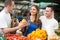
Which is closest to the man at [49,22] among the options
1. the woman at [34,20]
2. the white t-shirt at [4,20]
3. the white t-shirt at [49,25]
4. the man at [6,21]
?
the white t-shirt at [49,25]

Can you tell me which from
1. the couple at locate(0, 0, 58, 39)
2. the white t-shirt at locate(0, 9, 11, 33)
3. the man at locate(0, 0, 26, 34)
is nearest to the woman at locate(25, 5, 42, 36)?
the couple at locate(0, 0, 58, 39)

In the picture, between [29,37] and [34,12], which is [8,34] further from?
[34,12]

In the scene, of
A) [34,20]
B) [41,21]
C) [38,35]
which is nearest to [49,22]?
[41,21]

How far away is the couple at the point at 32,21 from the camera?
13.1 feet

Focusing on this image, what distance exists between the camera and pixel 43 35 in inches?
154

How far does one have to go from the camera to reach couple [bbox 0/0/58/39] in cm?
401

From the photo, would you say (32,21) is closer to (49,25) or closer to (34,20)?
(34,20)

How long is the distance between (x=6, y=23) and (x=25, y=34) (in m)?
0.47

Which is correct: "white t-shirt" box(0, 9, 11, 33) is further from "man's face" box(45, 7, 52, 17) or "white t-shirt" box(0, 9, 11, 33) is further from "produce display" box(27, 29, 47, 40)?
"man's face" box(45, 7, 52, 17)

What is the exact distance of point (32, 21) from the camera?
4406 mm

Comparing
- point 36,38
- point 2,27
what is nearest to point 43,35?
point 36,38

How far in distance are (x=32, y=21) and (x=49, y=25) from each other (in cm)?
36

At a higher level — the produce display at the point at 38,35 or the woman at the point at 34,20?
the woman at the point at 34,20

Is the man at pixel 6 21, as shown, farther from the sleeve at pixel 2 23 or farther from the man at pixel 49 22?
the man at pixel 49 22
